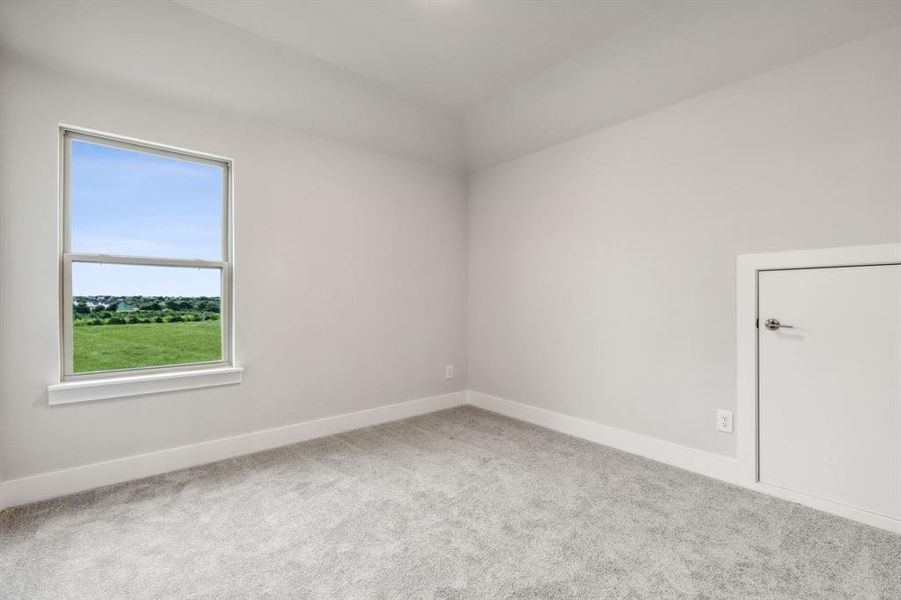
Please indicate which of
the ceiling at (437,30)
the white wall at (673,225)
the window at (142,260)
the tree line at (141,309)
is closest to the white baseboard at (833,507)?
the white wall at (673,225)

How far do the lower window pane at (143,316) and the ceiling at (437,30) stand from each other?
157 cm

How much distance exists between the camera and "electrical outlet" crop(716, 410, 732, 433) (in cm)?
242

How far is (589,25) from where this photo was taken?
234 cm

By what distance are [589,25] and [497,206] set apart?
1.73m

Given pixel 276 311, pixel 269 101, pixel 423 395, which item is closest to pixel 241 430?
pixel 276 311

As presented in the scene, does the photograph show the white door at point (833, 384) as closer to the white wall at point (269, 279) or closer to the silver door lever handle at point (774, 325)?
the silver door lever handle at point (774, 325)

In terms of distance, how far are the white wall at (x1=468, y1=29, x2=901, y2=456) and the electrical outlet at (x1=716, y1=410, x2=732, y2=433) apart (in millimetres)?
36

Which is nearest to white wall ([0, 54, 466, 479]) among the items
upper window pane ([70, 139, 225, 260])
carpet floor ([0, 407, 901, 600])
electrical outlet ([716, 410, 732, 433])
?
upper window pane ([70, 139, 225, 260])

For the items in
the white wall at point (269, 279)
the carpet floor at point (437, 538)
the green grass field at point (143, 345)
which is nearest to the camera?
the carpet floor at point (437, 538)

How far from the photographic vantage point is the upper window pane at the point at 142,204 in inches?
94.2

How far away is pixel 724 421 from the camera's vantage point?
2.44m

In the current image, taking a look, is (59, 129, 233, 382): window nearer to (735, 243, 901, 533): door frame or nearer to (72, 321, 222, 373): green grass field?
(72, 321, 222, 373): green grass field

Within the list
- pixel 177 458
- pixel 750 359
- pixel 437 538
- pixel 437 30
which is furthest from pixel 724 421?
pixel 177 458

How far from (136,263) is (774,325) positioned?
3.72 m
